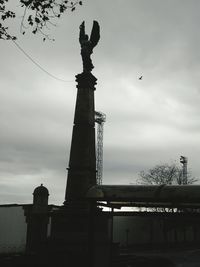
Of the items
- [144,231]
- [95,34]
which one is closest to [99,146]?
[144,231]

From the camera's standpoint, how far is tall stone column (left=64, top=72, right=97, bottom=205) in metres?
16.5

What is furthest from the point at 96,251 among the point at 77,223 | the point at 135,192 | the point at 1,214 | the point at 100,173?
the point at 100,173

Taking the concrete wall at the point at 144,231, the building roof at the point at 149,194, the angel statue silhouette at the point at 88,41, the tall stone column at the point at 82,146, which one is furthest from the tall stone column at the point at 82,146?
the concrete wall at the point at 144,231

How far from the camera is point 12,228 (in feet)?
93.2

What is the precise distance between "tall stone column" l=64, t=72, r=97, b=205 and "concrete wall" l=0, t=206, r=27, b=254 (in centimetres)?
1226

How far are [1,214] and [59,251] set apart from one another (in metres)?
16.9

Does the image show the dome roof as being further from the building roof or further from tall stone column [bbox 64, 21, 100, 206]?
the building roof

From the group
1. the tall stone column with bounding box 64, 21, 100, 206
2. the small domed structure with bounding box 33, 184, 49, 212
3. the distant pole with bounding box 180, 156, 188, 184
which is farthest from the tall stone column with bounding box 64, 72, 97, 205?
the distant pole with bounding box 180, 156, 188, 184

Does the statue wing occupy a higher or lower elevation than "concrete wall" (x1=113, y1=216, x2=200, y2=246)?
higher

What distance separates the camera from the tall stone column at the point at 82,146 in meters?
16.5

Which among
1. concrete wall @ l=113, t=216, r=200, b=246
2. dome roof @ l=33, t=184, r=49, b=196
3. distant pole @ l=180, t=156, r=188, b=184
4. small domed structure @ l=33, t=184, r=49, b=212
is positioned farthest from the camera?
distant pole @ l=180, t=156, r=188, b=184

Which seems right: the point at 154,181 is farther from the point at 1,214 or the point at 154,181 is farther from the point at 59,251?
the point at 59,251

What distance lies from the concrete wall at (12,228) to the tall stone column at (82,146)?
12.3 metres

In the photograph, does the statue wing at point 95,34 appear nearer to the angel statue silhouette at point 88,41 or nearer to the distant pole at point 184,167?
the angel statue silhouette at point 88,41
